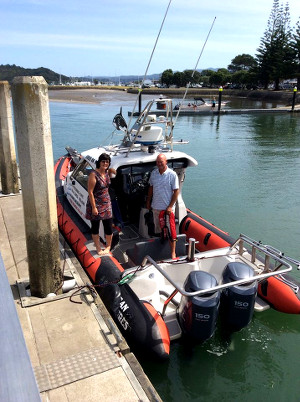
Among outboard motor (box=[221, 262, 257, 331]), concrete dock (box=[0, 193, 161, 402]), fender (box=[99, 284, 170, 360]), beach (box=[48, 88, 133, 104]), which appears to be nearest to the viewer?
concrete dock (box=[0, 193, 161, 402])

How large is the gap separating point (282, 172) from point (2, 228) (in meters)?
11.8

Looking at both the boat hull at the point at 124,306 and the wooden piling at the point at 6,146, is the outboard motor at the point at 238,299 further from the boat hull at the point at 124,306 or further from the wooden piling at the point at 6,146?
the wooden piling at the point at 6,146

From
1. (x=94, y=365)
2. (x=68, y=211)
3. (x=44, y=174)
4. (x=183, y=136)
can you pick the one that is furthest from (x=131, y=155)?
(x=183, y=136)

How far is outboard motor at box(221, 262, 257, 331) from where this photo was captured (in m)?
3.86

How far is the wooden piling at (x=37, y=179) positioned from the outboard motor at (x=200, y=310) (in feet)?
4.80

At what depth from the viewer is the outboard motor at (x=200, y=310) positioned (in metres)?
3.62

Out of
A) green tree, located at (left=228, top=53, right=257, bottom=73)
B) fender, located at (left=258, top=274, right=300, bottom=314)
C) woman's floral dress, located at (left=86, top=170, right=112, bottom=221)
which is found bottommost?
fender, located at (left=258, top=274, right=300, bottom=314)

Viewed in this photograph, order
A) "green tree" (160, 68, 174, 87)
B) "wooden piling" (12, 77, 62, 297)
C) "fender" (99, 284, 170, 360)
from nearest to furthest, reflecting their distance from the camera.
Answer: "wooden piling" (12, 77, 62, 297), "fender" (99, 284, 170, 360), "green tree" (160, 68, 174, 87)

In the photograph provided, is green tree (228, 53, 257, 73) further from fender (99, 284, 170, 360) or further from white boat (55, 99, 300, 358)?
fender (99, 284, 170, 360)

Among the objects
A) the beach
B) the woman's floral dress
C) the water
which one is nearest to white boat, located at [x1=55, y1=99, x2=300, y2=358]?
the water

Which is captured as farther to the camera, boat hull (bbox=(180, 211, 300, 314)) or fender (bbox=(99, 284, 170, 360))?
boat hull (bbox=(180, 211, 300, 314))

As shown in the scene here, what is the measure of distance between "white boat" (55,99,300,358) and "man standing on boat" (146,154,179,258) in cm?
30

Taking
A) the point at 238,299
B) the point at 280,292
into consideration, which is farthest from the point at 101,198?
the point at 280,292

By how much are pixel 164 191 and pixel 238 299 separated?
68.7 inches
